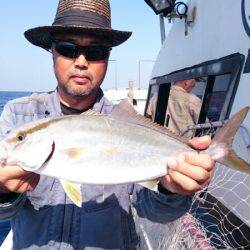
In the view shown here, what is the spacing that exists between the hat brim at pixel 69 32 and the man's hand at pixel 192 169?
126cm

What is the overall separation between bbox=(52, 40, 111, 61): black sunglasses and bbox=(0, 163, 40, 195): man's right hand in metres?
1.03

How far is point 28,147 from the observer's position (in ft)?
9.02

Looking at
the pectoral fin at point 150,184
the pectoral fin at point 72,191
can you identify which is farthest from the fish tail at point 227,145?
the pectoral fin at point 72,191

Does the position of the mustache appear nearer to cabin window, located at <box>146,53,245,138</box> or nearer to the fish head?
the fish head

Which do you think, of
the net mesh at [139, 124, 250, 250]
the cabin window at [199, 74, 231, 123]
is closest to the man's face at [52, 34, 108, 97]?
the net mesh at [139, 124, 250, 250]

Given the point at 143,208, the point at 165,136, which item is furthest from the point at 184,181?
the point at 143,208

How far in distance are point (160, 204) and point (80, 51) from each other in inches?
52.6

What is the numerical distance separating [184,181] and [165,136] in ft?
1.13

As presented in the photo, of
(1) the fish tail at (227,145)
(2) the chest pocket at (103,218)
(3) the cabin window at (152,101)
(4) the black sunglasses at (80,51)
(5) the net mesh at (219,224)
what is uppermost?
(4) the black sunglasses at (80,51)

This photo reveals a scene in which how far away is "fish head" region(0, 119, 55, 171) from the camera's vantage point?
A: 268 cm

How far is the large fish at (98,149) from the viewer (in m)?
2.69

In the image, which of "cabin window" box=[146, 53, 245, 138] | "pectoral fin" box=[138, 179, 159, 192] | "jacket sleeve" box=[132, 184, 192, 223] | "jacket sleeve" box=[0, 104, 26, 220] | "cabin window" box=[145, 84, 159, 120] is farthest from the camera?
"cabin window" box=[145, 84, 159, 120]

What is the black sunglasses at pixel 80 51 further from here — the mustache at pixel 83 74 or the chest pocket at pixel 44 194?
the chest pocket at pixel 44 194

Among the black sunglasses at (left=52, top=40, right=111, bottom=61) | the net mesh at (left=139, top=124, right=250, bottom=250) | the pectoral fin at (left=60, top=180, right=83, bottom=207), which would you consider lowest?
the net mesh at (left=139, top=124, right=250, bottom=250)
